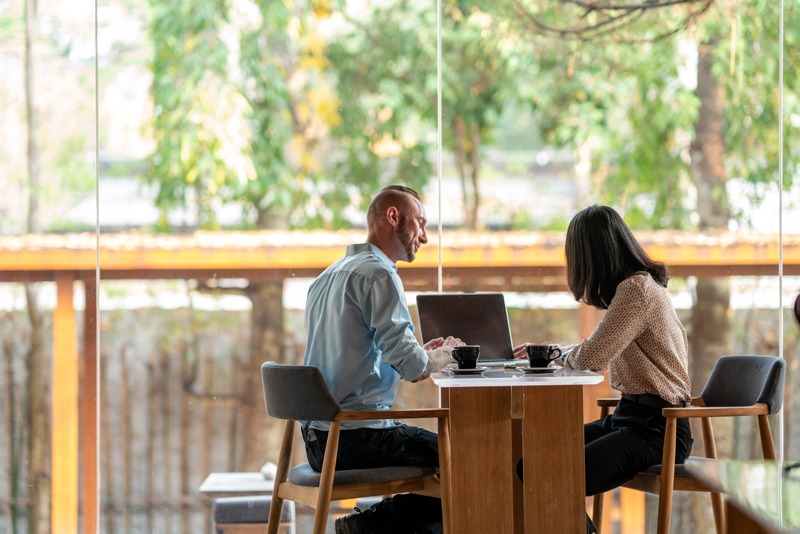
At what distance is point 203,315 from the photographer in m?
3.75

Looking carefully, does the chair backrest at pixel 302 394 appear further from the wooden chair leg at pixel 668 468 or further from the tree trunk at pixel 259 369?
the tree trunk at pixel 259 369

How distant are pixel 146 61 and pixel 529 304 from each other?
2231 millimetres

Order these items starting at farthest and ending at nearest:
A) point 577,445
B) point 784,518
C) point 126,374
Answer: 1. point 126,374
2. point 577,445
3. point 784,518

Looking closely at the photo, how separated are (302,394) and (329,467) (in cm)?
22

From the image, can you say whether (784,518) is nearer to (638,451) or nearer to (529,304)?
(638,451)

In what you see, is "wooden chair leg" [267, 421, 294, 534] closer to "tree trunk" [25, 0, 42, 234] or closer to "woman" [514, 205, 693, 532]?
"woman" [514, 205, 693, 532]

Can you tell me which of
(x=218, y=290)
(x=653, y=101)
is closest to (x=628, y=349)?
(x=653, y=101)

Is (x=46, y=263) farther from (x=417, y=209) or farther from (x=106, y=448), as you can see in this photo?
A: (x=417, y=209)

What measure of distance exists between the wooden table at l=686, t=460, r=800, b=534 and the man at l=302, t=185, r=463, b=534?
3.95 ft

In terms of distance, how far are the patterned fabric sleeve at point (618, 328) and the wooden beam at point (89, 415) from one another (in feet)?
7.89

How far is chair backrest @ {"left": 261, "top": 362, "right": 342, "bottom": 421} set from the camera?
2219 millimetres

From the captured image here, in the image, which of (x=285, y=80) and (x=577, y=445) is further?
(x=285, y=80)

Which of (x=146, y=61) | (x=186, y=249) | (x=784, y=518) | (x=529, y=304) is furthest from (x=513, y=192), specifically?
(x=784, y=518)

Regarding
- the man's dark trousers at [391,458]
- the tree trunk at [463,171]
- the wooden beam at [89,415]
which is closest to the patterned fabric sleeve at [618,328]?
the man's dark trousers at [391,458]
